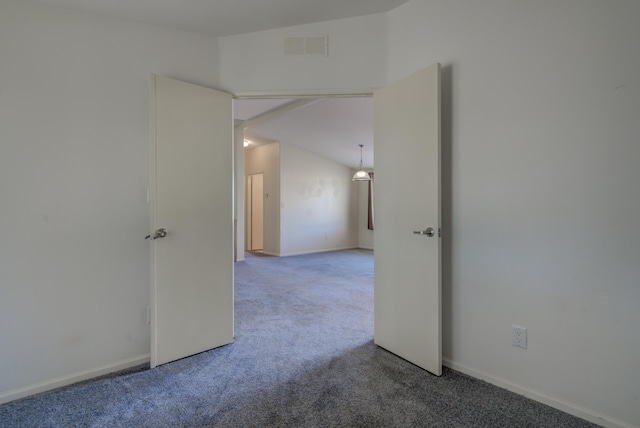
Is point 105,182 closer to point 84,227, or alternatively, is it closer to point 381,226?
point 84,227

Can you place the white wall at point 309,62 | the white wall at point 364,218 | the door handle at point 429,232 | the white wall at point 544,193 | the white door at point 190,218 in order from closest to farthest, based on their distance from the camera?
the white wall at point 544,193, the door handle at point 429,232, the white door at point 190,218, the white wall at point 309,62, the white wall at point 364,218

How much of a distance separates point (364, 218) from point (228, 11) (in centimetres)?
717

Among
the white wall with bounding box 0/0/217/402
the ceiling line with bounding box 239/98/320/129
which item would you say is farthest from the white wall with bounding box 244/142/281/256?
the white wall with bounding box 0/0/217/402

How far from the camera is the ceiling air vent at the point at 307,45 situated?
2.54 metres

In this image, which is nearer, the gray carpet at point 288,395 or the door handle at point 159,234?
the gray carpet at point 288,395

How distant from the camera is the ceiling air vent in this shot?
8.34ft

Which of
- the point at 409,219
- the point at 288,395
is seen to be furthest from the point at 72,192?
the point at 409,219

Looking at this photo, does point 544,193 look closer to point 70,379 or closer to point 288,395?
point 288,395

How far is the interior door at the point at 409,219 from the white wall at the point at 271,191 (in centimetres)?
535

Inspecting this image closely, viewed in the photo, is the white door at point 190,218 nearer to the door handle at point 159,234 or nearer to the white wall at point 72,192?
the door handle at point 159,234

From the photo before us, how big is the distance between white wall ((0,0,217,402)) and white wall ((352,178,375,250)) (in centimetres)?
695

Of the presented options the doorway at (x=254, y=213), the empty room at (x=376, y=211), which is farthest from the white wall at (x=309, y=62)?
the doorway at (x=254, y=213)

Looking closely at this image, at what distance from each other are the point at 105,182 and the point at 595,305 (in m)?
2.97

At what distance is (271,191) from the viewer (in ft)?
25.9
